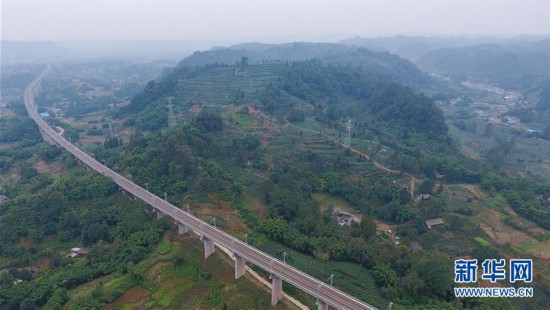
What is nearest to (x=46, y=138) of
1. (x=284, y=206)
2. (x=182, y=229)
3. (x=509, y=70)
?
(x=182, y=229)

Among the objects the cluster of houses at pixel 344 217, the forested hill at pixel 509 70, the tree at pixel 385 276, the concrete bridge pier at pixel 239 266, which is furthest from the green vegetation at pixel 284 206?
the forested hill at pixel 509 70

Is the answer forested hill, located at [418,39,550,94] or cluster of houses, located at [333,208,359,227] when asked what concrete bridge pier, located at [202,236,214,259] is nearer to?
cluster of houses, located at [333,208,359,227]

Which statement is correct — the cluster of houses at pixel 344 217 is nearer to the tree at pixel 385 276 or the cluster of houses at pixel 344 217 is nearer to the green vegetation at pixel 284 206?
the green vegetation at pixel 284 206

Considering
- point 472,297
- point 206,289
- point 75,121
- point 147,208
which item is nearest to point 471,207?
point 472,297

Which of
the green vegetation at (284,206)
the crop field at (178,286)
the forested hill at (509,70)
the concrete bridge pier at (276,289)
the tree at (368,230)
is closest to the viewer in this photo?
the concrete bridge pier at (276,289)

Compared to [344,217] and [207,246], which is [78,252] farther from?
[344,217]

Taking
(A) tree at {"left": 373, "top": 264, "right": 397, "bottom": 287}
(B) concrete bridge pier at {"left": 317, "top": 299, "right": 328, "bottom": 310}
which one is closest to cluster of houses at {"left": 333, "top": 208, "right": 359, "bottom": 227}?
(A) tree at {"left": 373, "top": 264, "right": 397, "bottom": 287}
